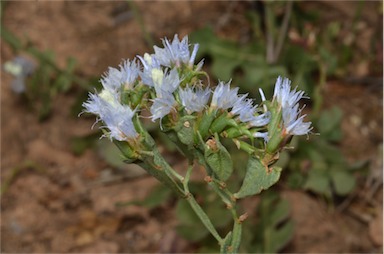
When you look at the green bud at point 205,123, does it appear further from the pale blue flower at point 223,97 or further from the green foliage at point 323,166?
the green foliage at point 323,166

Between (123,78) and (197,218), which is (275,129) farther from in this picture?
(197,218)

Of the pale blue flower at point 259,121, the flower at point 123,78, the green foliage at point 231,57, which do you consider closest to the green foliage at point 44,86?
the green foliage at point 231,57

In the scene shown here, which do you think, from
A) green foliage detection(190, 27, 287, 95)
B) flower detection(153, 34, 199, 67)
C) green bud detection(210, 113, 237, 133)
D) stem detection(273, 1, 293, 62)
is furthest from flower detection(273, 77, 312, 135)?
stem detection(273, 1, 293, 62)

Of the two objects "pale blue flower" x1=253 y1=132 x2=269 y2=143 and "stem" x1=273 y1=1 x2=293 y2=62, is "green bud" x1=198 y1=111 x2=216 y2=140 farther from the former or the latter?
"stem" x1=273 y1=1 x2=293 y2=62

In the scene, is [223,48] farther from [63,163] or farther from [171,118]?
[171,118]

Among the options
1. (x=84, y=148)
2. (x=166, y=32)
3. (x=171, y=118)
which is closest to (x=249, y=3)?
(x=166, y=32)

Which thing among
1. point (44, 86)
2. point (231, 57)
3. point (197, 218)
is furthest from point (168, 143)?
point (44, 86)
